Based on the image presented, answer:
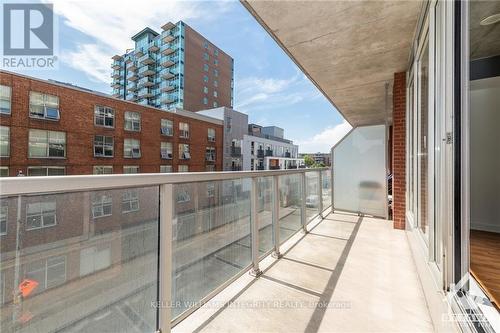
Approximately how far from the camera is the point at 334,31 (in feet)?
8.39

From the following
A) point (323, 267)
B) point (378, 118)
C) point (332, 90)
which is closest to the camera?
point (323, 267)

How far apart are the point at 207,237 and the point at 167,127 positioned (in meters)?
17.5

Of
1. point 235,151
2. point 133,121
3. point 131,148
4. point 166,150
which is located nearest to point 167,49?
point 235,151

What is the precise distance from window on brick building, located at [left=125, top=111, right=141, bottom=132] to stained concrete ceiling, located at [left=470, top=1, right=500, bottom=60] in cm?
1694

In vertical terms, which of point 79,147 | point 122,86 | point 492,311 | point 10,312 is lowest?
point 492,311

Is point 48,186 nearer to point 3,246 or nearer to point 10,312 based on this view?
point 3,246

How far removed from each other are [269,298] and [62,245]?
1479 mm

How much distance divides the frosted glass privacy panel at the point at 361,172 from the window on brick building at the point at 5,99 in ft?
49.7

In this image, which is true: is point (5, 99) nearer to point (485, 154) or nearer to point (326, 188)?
point (326, 188)

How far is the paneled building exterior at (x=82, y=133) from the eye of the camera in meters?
10.9

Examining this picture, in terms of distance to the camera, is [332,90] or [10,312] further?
[332,90]

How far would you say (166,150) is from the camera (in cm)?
1762

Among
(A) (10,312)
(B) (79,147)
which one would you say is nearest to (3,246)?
(A) (10,312)

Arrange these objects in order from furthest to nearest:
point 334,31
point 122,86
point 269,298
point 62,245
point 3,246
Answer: point 122,86 < point 334,31 < point 269,298 < point 62,245 < point 3,246
